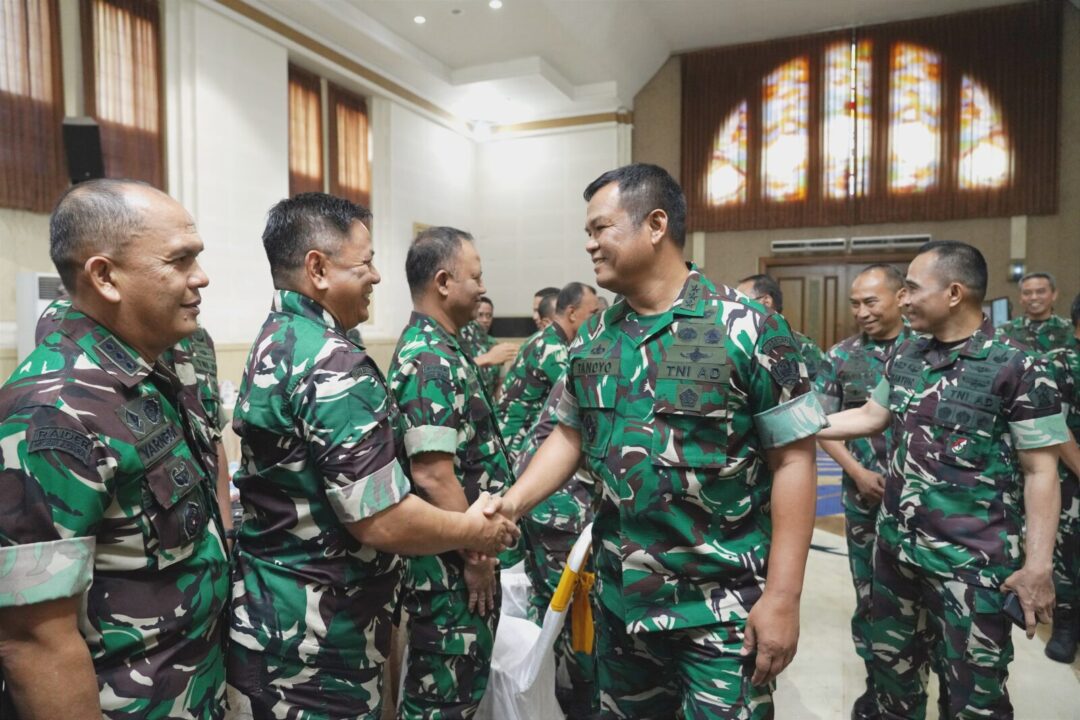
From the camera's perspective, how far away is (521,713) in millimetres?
2068

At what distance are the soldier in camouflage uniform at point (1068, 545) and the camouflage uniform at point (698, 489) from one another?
249 centimetres

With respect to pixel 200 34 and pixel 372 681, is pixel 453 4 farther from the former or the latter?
pixel 372 681

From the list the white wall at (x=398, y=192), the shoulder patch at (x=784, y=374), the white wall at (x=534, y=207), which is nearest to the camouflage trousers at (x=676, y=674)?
the shoulder patch at (x=784, y=374)

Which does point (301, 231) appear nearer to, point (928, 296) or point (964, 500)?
point (928, 296)

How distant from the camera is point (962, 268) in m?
2.06

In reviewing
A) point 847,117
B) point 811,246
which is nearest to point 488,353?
point 811,246

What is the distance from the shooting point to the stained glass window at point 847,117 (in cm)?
949

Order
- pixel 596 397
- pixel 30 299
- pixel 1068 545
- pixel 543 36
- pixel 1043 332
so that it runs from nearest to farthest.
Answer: pixel 596 397, pixel 1068 545, pixel 30 299, pixel 1043 332, pixel 543 36

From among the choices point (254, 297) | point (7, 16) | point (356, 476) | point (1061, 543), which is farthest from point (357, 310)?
point (254, 297)

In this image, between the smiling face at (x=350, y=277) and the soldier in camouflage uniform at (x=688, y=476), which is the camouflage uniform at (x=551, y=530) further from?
the smiling face at (x=350, y=277)

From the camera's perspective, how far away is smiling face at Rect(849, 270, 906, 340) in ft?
9.75

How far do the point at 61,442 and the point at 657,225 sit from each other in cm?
122

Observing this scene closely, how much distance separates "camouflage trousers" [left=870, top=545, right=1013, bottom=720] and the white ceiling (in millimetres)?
Result: 7030

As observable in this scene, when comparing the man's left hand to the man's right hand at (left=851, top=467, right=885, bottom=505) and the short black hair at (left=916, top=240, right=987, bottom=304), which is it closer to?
the short black hair at (left=916, top=240, right=987, bottom=304)
